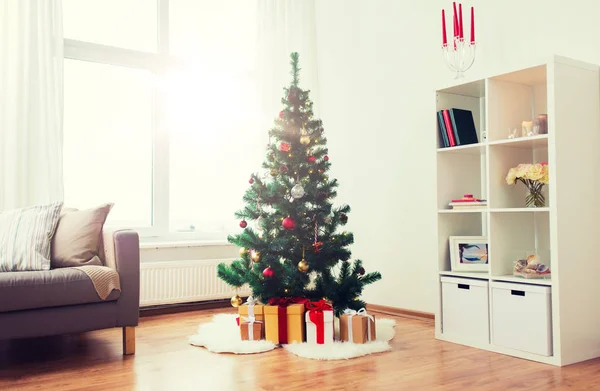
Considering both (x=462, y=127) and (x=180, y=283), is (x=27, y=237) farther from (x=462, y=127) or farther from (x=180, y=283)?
(x=462, y=127)

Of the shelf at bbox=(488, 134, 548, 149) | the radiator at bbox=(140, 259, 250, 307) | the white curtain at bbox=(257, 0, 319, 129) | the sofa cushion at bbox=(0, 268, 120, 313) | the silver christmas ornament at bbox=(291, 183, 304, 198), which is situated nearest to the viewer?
the sofa cushion at bbox=(0, 268, 120, 313)

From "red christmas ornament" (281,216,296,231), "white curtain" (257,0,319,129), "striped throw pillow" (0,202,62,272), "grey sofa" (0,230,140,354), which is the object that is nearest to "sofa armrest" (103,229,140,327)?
"grey sofa" (0,230,140,354)

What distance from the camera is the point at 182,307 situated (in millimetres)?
4371

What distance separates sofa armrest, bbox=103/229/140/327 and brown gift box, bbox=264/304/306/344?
0.71m

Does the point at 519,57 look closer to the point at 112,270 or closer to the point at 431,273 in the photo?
the point at 431,273

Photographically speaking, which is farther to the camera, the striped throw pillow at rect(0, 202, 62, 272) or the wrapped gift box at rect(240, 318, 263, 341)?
the wrapped gift box at rect(240, 318, 263, 341)

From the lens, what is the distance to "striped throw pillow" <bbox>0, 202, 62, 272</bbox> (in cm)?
292

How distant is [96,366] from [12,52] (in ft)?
7.01

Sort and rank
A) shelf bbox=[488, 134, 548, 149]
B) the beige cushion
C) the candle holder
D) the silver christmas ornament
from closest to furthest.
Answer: shelf bbox=[488, 134, 548, 149] → the beige cushion → the silver christmas ornament → the candle holder

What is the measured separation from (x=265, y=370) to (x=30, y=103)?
2359mm

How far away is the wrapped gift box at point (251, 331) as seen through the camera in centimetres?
322

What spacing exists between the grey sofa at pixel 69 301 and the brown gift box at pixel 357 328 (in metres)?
1.09

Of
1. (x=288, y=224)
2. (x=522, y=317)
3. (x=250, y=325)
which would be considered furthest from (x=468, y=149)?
(x=250, y=325)

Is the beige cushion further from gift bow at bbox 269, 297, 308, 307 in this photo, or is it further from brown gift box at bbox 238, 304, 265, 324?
gift bow at bbox 269, 297, 308, 307
